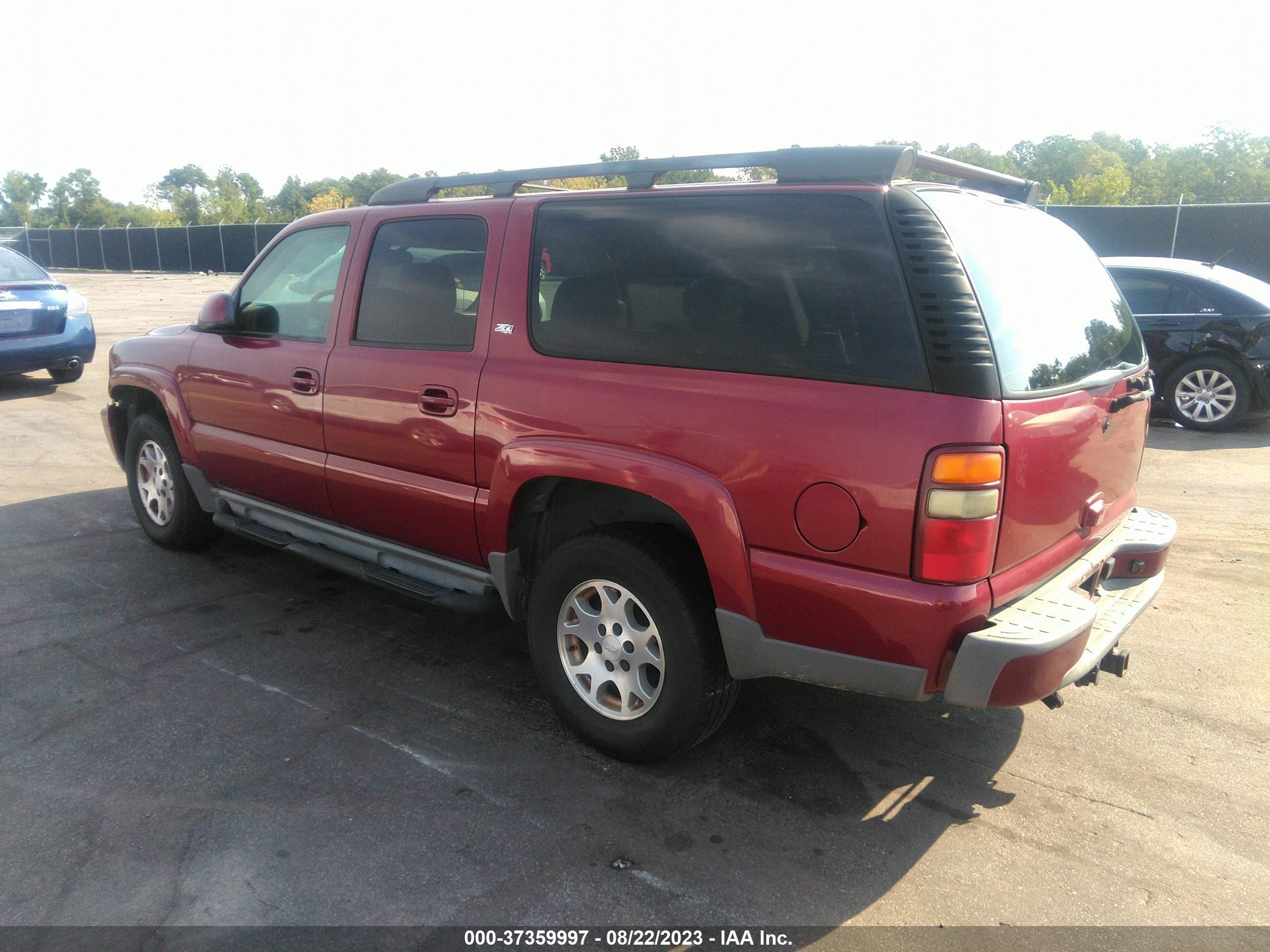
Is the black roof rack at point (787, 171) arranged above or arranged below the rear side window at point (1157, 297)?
above

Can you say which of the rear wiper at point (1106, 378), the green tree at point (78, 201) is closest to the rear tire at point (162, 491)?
the rear wiper at point (1106, 378)

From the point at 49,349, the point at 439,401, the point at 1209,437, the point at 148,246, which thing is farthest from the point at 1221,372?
the point at 148,246

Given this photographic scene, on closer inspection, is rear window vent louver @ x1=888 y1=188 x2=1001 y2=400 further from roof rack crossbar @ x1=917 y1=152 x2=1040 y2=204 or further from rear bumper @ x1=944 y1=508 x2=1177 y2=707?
rear bumper @ x1=944 y1=508 x2=1177 y2=707

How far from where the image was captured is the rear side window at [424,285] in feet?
12.4

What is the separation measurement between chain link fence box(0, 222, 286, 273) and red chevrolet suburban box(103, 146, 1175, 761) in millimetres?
35445

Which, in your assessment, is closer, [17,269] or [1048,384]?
[1048,384]

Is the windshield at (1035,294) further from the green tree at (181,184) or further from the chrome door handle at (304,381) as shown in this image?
the green tree at (181,184)

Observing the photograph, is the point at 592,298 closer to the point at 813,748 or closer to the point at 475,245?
the point at 475,245

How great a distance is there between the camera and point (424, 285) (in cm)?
397

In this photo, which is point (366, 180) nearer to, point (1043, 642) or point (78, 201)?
point (78, 201)

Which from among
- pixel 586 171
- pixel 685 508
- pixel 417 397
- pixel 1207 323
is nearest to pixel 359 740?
pixel 417 397

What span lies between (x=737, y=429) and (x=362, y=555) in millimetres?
2149

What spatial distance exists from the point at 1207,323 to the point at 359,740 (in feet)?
29.5

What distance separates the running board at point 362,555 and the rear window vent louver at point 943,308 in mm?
1976
